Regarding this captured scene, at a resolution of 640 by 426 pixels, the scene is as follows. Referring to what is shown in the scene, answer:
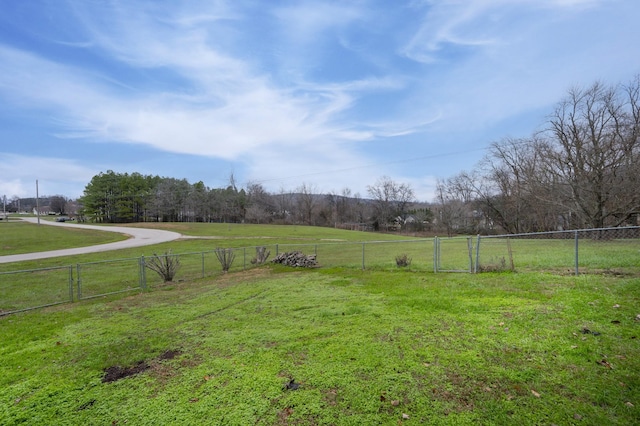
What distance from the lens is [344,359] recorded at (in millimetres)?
4332

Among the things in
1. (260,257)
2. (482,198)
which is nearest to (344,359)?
(260,257)

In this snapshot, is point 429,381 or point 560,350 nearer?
point 429,381

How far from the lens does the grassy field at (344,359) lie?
10.6 feet

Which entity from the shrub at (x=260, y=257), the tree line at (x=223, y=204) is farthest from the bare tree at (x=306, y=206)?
the shrub at (x=260, y=257)

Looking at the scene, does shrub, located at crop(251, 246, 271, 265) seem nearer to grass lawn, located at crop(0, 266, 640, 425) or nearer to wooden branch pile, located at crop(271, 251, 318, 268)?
wooden branch pile, located at crop(271, 251, 318, 268)

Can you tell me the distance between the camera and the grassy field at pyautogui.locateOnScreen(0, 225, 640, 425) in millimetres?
3229

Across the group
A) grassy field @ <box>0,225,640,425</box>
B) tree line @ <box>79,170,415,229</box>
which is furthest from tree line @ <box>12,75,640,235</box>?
grassy field @ <box>0,225,640,425</box>

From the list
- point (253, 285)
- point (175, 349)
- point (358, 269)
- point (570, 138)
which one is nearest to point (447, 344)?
point (175, 349)

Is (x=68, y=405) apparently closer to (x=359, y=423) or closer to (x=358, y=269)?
(x=359, y=423)

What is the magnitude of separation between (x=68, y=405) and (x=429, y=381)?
4.22 metres

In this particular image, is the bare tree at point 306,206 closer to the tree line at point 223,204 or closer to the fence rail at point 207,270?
the tree line at point 223,204

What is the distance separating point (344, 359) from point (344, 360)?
4 centimetres

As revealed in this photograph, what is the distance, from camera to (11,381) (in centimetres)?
415

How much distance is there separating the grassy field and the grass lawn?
0.02 metres
